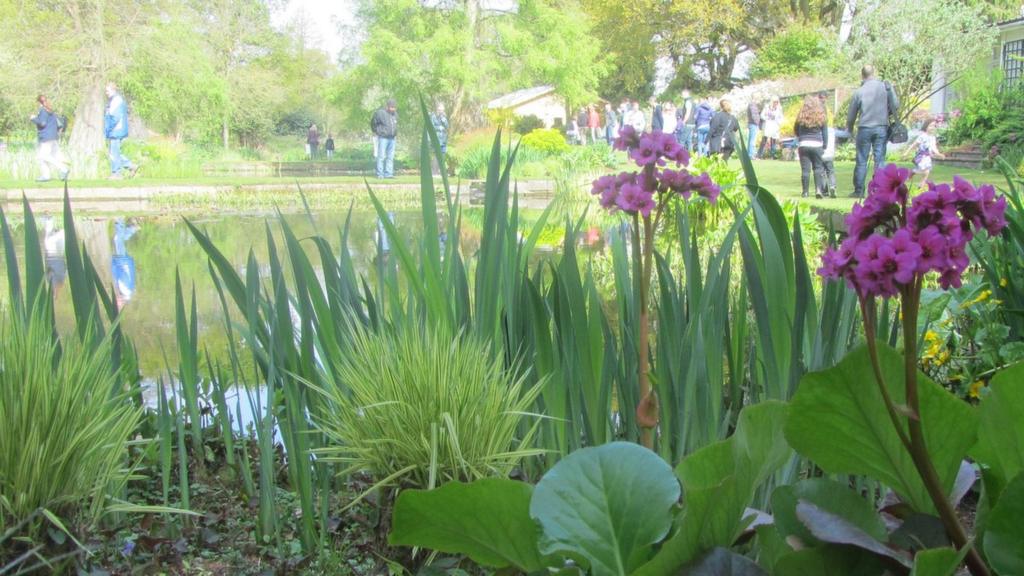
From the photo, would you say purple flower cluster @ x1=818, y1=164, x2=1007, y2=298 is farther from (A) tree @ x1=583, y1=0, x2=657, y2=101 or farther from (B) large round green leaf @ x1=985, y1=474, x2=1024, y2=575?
(A) tree @ x1=583, y1=0, x2=657, y2=101

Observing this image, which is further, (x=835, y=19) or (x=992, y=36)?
(x=835, y=19)

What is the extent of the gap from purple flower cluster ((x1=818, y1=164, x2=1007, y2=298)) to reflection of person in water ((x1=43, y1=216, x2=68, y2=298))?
12.5 ft

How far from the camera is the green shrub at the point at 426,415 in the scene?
3.46 ft

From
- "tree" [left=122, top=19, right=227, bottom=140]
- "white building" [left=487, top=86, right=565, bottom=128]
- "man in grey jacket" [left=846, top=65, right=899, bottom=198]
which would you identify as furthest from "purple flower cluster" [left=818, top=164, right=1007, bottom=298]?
"white building" [left=487, top=86, right=565, bottom=128]

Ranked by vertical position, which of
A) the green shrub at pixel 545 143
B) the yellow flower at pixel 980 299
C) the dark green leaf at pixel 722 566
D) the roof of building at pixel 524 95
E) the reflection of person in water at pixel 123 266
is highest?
the roof of building at pixel 524 95

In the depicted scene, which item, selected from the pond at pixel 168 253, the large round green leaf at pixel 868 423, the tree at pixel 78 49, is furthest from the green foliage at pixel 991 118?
the tree at pixel 78 49

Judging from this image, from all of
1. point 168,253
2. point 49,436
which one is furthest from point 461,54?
point 49,436

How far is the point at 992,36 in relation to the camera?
63.1 ft

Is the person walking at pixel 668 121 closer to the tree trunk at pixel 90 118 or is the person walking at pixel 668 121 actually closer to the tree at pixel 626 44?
the tree trunk at pixel 90 118

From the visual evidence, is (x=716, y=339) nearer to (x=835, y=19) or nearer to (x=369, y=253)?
(x=369, y=253)

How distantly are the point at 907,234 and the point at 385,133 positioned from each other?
16695mm

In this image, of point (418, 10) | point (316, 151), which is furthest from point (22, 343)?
point (316, 151)

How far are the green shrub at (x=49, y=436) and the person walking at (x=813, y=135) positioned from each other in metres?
8.92

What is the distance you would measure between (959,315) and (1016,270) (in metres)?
0.22
